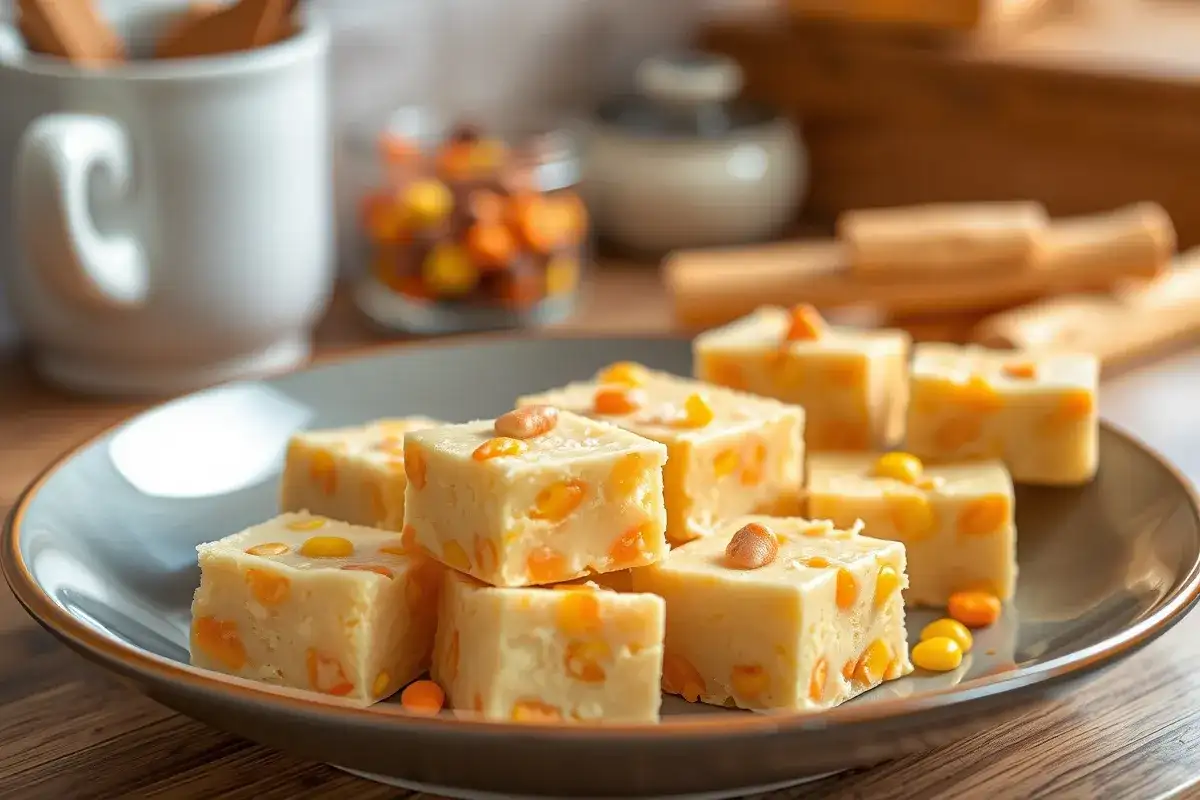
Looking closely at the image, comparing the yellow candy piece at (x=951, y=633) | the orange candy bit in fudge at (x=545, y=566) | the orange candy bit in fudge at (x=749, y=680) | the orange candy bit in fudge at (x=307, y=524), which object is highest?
the orange candy bit in fudge at (x=545, y=566)

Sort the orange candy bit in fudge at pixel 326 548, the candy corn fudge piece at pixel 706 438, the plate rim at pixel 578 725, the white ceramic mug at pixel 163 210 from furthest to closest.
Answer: the white ceramic mug at pixel 163 210, the candy corn fudge piece at pixel 706 438, the orange candy bit in fudge at pixel 326 548, the plate rim at pixel 578 725

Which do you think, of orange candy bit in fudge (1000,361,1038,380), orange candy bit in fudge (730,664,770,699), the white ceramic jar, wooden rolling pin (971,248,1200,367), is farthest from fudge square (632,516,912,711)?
the white ceramic jar

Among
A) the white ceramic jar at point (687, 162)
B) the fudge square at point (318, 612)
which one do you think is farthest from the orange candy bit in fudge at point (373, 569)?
the white ceramic jar at point (687, 162)

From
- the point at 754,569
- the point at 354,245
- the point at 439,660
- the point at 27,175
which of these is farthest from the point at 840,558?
the point at 354,245

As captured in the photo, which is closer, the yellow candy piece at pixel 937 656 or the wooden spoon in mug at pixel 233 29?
the yellow candy piece at pixel 937 656

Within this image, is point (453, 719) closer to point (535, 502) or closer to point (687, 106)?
point (535, 502)

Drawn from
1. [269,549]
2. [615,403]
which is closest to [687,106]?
[615,403]

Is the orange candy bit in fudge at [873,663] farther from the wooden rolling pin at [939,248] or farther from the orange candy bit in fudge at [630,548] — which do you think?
the wooden rolling pin at [939,248]
